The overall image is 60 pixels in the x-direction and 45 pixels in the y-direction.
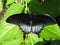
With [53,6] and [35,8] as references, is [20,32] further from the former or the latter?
[53,6]

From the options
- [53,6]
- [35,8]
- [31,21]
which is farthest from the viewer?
[53,6]

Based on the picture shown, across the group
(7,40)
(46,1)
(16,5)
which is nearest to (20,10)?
(16,5)

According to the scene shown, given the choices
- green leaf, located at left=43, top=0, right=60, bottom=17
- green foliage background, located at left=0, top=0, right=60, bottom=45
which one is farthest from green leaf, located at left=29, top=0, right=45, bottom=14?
green leaf, located at left=43, top=0, right=60, bottom=17

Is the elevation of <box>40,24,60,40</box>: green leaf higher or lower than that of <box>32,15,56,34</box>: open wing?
lower

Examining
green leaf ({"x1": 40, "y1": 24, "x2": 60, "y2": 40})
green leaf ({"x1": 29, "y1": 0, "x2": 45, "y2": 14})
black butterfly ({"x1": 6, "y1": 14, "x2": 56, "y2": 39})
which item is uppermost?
green leaf ({"x1": 29, "y1": 0, "x2": 45, "y2": 14})

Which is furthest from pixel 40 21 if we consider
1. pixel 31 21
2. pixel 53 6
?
pixel 53 6

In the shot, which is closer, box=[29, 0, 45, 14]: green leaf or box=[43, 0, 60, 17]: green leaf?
box=[29, 0, 45, 14]: green leaf

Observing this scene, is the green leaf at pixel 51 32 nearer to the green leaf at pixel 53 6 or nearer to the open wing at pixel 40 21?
the open wing at pixel 40 21

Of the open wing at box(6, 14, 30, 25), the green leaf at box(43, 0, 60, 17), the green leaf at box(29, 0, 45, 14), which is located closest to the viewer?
the open wing at box(6, 14, 30, 25)

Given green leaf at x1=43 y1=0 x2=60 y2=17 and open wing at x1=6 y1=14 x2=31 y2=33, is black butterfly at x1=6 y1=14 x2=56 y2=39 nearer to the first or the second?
open wing at x1=6 y1=14 x2=31 y2=33
